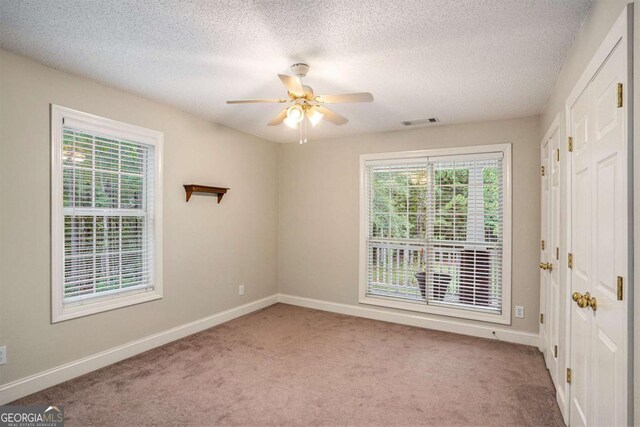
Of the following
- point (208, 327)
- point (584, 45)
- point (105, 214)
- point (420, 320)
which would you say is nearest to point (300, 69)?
point (584, 45)

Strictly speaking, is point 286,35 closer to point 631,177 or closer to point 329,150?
point 631,177

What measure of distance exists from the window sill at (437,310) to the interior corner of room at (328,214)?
0.07 ft

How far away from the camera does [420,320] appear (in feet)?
13.9

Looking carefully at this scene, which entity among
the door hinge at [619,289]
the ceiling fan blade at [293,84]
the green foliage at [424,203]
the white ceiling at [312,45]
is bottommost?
the door hinge at [619,289]

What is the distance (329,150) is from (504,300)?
115 inches

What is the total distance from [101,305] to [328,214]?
294 centimetres

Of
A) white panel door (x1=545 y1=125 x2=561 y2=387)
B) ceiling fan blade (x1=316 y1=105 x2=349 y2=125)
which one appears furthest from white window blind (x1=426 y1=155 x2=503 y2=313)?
ceiling fan blade (x1=316 y1=105 x2=349 y2=125)

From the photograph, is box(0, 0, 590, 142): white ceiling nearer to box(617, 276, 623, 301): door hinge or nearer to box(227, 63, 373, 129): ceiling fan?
box(227, 63, 373, 129): ceiling fan

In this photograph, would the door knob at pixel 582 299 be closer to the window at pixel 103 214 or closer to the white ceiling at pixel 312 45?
the white ceiling at pixel 312 45

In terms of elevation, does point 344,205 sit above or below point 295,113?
below

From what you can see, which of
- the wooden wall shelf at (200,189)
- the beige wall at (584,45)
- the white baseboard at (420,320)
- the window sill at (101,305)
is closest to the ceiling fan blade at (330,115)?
the beige wall at (584,45)

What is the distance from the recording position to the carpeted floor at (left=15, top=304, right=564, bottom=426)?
2326mm

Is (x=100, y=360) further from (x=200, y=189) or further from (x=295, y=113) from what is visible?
(x=295, y=113)

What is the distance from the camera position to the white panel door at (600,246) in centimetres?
129
